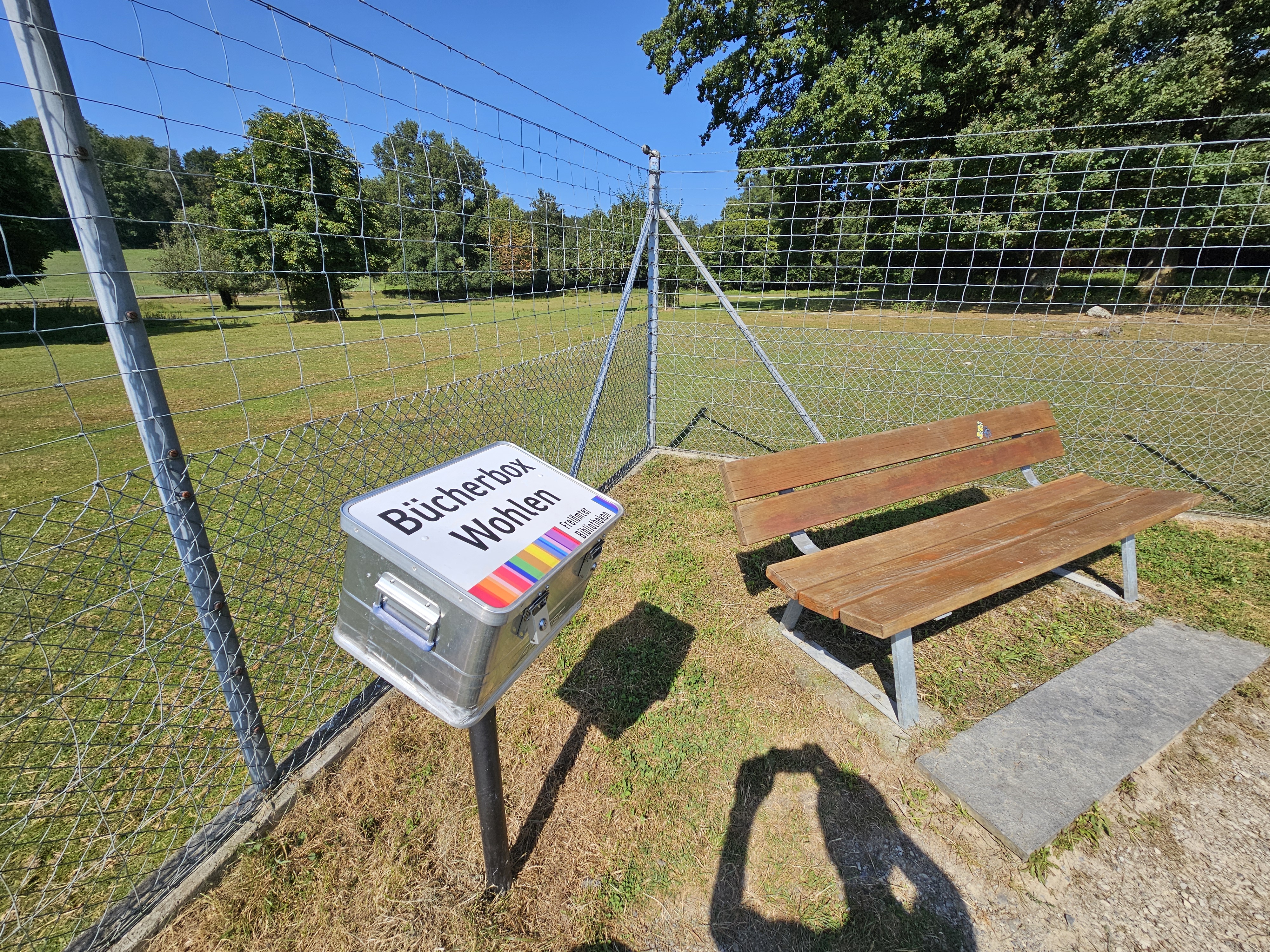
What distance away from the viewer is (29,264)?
6.49 ft

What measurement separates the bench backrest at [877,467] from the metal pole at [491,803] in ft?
4.42

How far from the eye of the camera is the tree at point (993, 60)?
14344 millimetres

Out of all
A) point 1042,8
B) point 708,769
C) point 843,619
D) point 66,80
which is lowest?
point 708,769

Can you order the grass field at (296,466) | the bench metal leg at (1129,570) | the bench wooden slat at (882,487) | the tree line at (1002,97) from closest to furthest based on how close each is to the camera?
1. the grass field at (296,466)
2. the bench wooden slat at (882,487)
3. the bench metal leg at (1129,570)
4. the tree line at (1002,97)

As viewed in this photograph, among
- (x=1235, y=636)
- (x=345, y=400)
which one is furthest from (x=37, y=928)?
(x=345, y=400)

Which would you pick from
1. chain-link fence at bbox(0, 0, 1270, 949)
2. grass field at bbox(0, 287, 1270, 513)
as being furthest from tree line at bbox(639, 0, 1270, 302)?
chain-link fence at bbox(0, 0, 1270, 949)

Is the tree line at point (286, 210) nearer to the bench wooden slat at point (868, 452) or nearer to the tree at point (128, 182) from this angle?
the tree at point (128, 182)

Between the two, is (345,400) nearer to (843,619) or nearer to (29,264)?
(29,264)

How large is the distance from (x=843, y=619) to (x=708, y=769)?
76cm

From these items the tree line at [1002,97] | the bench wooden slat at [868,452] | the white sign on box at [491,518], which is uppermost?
the tree line at [1002,97]

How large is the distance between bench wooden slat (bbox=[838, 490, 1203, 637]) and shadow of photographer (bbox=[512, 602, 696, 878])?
914 millimetres

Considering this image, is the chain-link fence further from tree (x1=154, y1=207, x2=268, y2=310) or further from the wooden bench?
the wooden bench

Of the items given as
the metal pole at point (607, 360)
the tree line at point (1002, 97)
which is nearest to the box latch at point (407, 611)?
the metal pole at point (607, 360)

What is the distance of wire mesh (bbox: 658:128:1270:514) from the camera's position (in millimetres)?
4383
